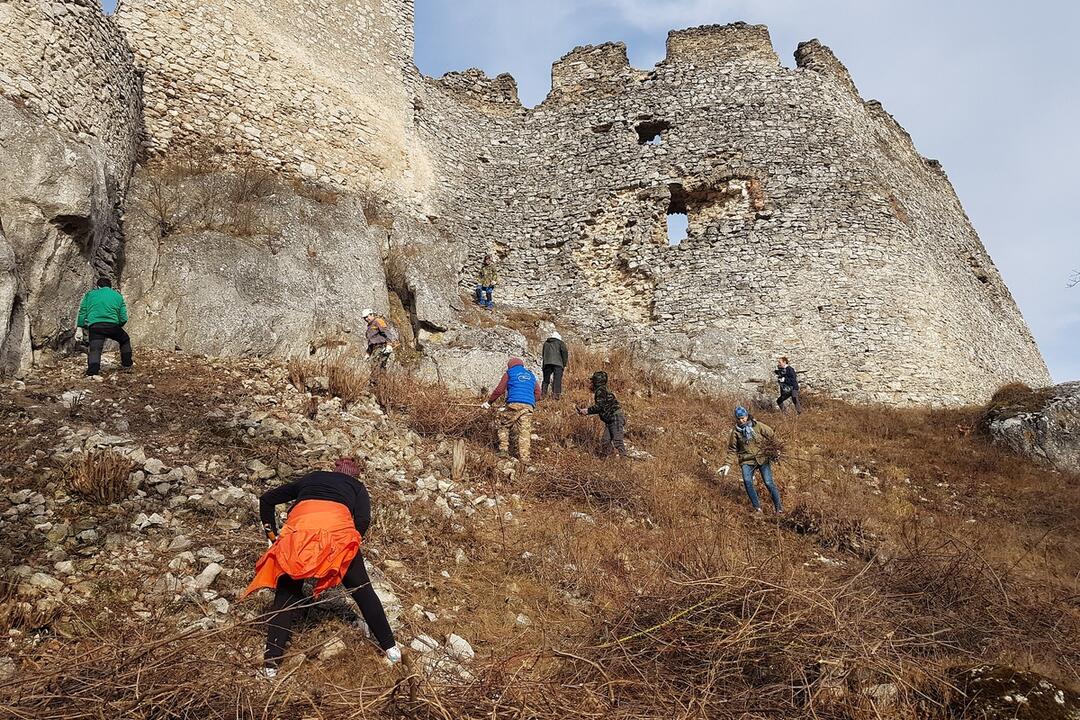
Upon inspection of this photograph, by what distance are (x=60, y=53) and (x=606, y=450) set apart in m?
9.23

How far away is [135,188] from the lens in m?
11.1

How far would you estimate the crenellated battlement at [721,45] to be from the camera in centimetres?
1800

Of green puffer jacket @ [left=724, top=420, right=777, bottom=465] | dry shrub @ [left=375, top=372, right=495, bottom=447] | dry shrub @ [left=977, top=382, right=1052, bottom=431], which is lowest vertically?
dry shrub @ [left=375, top=372, right=495, bottom=447]

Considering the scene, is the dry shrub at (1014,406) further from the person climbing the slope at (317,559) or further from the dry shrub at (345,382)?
the person climbing the slope at (317,559)

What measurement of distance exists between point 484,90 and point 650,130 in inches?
193

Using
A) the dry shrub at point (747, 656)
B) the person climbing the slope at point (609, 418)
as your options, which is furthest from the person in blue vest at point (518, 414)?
the dry shrub at point (747, 656)

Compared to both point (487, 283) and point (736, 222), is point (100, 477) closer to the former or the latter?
point (487, 283)

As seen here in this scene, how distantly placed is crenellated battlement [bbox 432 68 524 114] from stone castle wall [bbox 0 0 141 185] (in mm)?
9090

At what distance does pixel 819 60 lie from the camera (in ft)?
58.4

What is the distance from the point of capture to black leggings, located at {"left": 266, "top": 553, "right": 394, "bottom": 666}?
370 centimetres

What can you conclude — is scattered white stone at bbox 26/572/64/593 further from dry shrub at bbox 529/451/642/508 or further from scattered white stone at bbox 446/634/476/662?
dry shrub at bbox 529/451/642/508

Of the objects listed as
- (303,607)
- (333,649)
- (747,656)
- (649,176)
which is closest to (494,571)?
(333,649)

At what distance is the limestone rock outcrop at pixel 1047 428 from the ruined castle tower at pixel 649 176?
260 centimetres

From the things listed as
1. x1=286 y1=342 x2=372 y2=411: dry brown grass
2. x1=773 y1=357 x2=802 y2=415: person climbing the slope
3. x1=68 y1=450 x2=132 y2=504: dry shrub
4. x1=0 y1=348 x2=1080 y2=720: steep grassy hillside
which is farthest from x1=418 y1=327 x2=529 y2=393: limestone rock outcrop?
x1=68 y1=450 x2=132 y2=504: dry shrub
